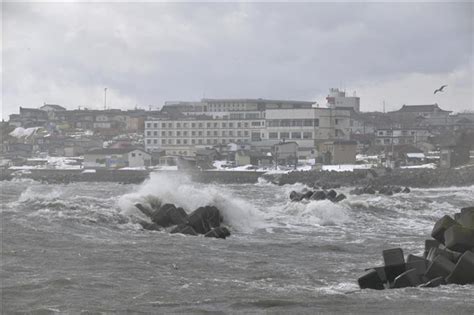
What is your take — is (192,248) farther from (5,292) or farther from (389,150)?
(389,150)

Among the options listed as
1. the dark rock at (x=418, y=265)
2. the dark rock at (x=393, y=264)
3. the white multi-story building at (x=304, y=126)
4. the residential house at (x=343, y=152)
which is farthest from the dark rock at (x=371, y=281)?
the white multi-story building at (x=304, y=126)

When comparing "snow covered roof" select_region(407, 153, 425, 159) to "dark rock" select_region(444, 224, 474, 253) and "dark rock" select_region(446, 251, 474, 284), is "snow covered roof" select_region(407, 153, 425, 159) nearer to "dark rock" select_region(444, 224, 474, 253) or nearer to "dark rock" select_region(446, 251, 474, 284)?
"dark rock" select_region(444, 224, 474, 253)

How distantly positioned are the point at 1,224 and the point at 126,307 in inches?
293

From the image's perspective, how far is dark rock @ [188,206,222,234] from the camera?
47.2 feet

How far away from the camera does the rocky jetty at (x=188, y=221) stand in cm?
1398

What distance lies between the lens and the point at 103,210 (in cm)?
1583

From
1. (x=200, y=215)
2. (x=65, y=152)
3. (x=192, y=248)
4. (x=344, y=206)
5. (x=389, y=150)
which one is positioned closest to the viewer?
(x=192, y=248)

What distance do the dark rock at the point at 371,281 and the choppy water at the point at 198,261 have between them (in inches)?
4.2

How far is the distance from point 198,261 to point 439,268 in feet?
12.0

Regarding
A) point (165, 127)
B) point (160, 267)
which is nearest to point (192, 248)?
point (160, 267)

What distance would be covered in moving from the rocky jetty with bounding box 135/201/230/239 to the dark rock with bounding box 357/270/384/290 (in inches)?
217

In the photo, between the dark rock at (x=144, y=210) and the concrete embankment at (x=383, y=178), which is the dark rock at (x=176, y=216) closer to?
the dark rock at (x=144, y=210)

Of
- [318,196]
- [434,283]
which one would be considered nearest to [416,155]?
[318,196]

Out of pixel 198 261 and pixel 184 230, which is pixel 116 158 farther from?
pixel 198 261
